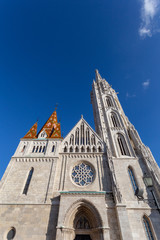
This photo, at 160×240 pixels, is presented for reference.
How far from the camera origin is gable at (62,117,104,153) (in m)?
14.1

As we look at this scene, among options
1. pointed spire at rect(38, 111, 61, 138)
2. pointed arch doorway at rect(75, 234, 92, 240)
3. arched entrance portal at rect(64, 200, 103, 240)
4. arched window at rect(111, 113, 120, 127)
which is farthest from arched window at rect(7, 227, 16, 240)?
arched window at rect(111, 113, 120, 127)

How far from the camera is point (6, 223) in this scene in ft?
29.7

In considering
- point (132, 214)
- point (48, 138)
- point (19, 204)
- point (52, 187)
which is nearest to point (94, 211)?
point (132, 214)

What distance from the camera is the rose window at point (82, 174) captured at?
Answer: 11.7m

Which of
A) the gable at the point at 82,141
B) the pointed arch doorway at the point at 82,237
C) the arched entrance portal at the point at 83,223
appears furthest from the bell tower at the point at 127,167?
the pointed arch doorway at the point at 82,237

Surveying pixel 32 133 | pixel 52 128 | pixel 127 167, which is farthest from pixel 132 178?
pixel 32 133

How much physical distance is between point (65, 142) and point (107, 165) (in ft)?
18.6

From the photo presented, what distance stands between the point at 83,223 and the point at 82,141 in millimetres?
7823

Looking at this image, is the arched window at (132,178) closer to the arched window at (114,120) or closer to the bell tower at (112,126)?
the bell tower at (112,126)

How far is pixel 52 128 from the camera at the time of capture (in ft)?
59.7

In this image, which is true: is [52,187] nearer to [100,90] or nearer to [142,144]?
[142,144]

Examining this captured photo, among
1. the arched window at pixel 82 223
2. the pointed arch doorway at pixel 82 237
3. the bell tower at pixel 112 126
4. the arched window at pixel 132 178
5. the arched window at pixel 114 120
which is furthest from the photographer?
the arched window at pixel 114 120

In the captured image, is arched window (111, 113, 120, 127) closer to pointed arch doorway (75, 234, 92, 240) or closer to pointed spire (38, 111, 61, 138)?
pointed spire (38, 111, 61, 138)

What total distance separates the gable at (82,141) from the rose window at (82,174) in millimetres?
1731
